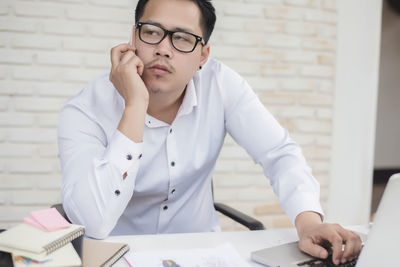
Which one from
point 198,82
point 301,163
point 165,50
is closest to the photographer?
point 165,50

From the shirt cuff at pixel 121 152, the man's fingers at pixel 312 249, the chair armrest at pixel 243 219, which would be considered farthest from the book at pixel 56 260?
the chair armrest at pixel 243 219

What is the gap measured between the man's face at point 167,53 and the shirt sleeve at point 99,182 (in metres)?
0.26

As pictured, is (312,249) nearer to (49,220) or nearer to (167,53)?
(49,220)

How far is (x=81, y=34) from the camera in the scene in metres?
2.13

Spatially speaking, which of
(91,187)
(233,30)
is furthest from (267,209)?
(91,187)

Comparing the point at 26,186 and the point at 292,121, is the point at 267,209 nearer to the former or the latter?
the point at 292,121

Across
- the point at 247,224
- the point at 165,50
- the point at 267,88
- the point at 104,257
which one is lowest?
the point at 247,224

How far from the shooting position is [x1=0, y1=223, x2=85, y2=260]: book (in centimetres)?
67

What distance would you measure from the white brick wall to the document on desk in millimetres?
1360

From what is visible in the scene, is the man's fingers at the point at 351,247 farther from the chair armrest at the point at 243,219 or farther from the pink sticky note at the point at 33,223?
the pink sticky note at the point at 33,223

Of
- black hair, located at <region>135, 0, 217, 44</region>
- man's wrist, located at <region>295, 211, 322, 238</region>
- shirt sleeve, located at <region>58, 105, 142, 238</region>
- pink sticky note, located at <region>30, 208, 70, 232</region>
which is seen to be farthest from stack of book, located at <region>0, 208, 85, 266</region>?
black hair, located at <region>135, 0, 217, 44</region>

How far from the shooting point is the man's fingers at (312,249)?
3.12ft

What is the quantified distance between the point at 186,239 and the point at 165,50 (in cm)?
58

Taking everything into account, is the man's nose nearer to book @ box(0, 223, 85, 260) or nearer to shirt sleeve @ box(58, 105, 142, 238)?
shirt sleeve @ box(58, 105, 142, 238)
